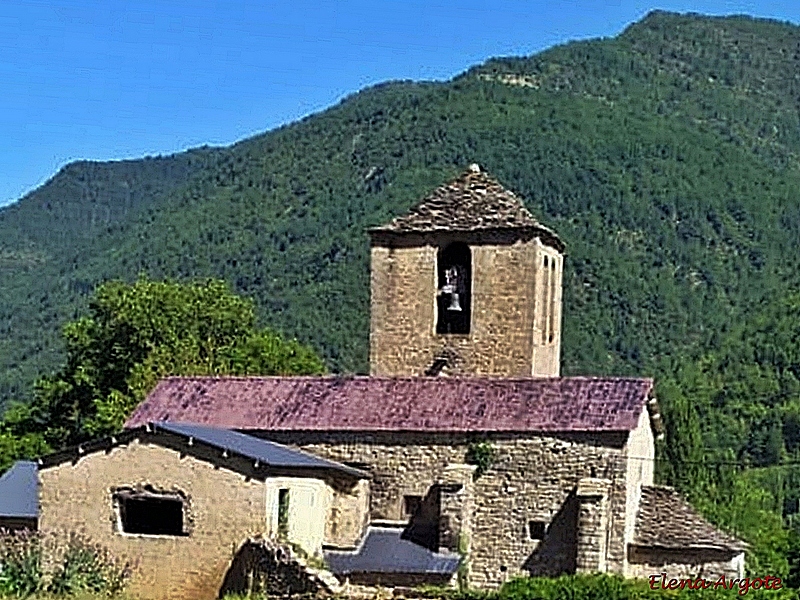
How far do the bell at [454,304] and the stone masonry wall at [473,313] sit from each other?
0.32 meters

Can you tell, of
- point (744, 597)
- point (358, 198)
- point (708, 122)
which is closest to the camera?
point (744, 597)

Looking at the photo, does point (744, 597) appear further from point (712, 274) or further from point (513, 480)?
point (712, 274)

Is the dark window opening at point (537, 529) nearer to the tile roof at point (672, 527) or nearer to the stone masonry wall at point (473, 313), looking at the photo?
the tile roof at point (672, 527)

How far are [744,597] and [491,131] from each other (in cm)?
14397

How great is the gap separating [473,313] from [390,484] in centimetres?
491

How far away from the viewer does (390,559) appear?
25.2m

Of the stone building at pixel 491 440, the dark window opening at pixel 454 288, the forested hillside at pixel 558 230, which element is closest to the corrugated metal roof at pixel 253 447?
the stone building at pixel 491 440

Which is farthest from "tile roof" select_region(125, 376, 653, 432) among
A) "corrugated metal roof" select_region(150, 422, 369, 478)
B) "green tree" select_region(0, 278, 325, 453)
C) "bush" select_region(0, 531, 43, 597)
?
"green tree" select_region(0, 278, 325, 453)

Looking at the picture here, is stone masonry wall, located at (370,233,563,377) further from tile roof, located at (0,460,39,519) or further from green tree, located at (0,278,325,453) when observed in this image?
green tree, located at (0,278,325,453)

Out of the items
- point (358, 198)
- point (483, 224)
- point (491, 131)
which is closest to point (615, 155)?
point (491, 131)

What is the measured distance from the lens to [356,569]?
81.9ft

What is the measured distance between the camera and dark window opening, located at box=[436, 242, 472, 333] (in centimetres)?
2992

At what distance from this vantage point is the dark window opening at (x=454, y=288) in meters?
29.9

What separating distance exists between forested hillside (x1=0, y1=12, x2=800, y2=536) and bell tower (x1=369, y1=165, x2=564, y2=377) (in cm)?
7627
